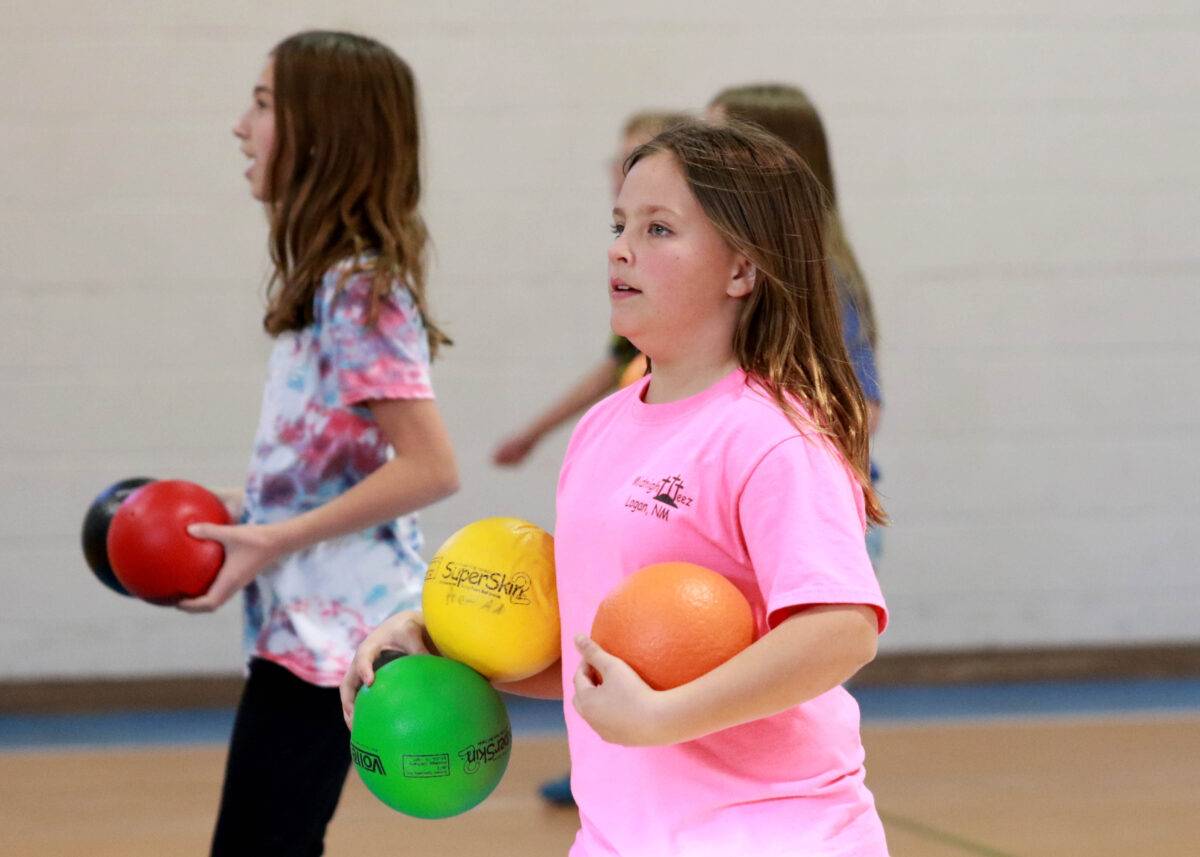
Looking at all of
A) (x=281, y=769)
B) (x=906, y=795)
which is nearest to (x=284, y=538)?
(x=281, y=769)

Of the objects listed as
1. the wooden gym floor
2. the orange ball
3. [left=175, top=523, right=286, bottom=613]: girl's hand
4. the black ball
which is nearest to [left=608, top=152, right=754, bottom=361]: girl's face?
the orange ball

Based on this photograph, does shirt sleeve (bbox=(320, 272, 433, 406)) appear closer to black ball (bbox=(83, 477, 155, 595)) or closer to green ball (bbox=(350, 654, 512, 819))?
black ball (bbox=(83, 477, 155, 595))

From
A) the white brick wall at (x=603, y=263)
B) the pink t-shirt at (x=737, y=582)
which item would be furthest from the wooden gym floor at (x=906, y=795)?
the pink t-shirt at (x=737, y=582)

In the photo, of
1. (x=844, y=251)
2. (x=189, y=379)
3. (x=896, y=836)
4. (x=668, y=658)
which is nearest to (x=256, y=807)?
(x=668, y=658)

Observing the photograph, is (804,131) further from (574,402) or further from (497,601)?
(497,601)

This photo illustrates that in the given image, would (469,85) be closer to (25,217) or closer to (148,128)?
(148,128)

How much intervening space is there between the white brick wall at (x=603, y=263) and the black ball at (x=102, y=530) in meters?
2.32

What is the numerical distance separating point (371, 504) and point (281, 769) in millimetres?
370

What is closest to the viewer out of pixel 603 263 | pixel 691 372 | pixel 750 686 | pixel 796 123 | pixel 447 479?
pixel 750 686

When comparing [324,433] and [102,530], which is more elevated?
[324,433]

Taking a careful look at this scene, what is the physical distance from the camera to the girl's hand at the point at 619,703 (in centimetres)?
126

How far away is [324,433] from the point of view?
212 centimetres

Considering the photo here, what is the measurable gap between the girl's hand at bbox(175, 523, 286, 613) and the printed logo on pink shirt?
809 millimetres

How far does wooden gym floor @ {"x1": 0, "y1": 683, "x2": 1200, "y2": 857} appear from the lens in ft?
11.1
